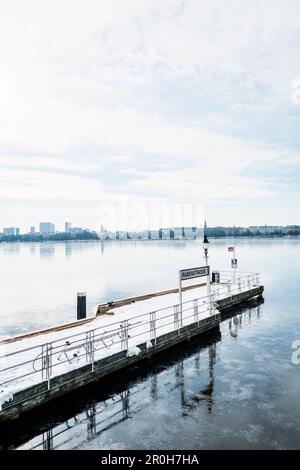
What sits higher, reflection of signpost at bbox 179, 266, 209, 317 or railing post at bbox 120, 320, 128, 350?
reflection of signpost at bbox 179, 266, 209, 317

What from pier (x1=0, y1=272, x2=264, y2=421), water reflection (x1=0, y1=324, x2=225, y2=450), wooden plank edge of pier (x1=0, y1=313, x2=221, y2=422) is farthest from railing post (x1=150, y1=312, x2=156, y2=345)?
water reflection (x1=0, y1=324, x2=225, y2=450)

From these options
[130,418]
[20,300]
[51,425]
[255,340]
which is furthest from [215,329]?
[20,300]

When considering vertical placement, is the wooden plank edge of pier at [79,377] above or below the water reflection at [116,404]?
above

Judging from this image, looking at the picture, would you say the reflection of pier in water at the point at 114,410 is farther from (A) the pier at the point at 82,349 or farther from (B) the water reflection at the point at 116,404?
(A) the pier at the point at 82,349

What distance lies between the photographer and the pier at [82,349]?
11258 mm

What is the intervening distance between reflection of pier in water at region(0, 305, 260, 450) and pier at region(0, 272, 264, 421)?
701 mm

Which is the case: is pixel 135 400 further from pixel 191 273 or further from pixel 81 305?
pixel 81 305

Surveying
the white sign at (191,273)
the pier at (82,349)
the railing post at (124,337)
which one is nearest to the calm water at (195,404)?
the pier at (82,349)

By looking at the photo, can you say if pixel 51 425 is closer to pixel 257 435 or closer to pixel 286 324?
pixel 257 435

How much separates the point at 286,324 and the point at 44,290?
1342 inches

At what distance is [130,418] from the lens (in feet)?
35.8

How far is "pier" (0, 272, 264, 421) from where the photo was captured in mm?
11258

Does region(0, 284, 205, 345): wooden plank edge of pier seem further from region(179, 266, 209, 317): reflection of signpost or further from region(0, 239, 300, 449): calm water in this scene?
region(179, 266, 209, 317): reflection of signpost

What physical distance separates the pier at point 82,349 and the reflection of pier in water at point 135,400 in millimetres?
701
